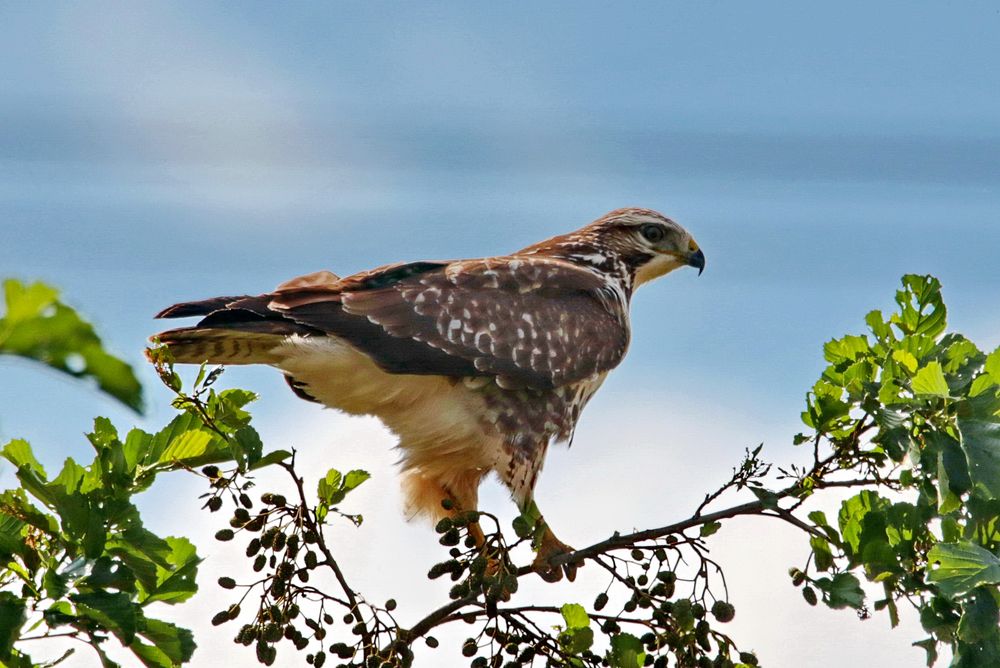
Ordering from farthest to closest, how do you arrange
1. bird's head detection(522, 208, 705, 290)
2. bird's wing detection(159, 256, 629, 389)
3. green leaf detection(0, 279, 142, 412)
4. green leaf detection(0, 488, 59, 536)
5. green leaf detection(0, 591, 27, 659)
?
bird's head detection(522, 208, 705, 290)
bird's wing detection(159, 256, 629, 389)
green leaf detection(0, 488, 59, 536)
green leaf detection(0, 591, 27, 659)
green leaf detection(0, 279, 142, 412)

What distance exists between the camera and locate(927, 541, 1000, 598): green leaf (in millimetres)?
2889

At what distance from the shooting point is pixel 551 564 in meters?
4.04

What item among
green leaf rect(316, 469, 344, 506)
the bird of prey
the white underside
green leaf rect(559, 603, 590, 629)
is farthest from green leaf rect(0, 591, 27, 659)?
the white underside

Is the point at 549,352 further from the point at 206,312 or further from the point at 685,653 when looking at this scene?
the point at 685,653

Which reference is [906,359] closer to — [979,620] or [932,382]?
[932,382]

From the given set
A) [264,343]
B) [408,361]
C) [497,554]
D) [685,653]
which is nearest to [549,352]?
[408,361]

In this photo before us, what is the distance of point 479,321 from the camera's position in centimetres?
521

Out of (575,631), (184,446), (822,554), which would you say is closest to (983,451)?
(822,554)

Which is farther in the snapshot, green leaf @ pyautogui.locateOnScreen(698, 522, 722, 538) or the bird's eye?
the bird's eye

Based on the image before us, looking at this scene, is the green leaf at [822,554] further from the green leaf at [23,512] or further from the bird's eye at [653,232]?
the bird's eye at [653,232]

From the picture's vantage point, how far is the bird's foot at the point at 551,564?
409 cm

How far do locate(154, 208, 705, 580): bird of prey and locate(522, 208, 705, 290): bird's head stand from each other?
615 millimetres

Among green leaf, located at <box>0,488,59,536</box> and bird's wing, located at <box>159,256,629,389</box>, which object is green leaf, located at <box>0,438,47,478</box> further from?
bird's wing, located at <box>159,256,629,389</box>

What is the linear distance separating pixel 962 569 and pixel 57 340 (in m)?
2.69
